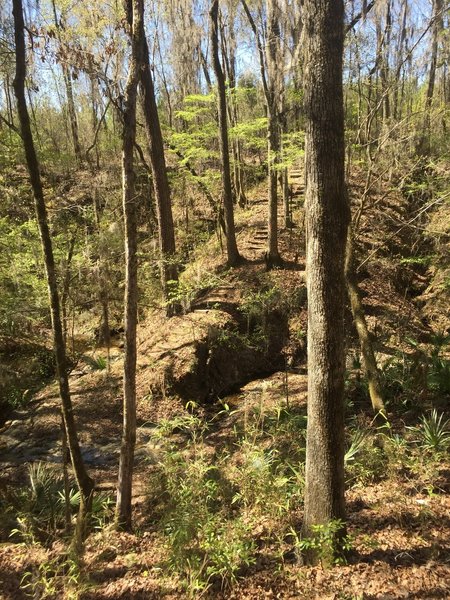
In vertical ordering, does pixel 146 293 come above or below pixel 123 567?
above

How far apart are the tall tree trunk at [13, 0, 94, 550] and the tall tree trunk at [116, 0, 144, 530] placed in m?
0.55

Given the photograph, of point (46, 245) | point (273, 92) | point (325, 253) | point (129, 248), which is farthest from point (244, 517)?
point (273, 92)

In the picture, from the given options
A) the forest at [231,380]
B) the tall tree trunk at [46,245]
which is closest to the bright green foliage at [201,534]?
the forest at [231,380]

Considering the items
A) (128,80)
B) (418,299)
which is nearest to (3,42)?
(128,80)

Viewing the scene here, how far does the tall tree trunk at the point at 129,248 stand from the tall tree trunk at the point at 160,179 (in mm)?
4866

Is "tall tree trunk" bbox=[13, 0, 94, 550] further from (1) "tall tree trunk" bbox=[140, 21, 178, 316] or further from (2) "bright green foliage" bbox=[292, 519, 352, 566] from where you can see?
(1) "tall tree trunk" bbox=[140, 21, 178, 316]

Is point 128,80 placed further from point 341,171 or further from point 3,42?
point 341,171

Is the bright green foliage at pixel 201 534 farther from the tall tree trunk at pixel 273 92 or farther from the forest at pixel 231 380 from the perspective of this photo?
the tall tree trunk at pixel 273 92

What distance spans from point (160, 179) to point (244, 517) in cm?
844

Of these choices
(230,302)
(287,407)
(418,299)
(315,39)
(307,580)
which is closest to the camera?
(315,39)

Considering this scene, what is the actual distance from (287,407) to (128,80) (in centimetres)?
598

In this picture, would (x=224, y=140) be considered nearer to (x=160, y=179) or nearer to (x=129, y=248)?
(x=160, y=179)

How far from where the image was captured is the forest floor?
422cm

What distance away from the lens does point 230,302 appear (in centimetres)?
1170
